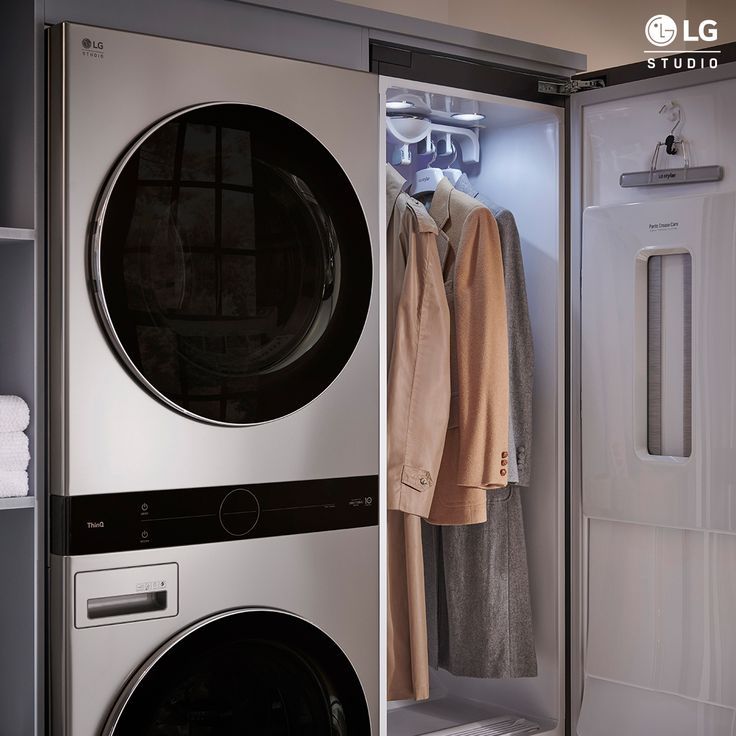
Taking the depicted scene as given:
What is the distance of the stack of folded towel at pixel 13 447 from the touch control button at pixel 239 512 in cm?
35

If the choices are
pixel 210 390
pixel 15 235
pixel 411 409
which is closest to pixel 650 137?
pixel 411 409

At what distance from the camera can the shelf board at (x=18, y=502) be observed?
1.66 meters

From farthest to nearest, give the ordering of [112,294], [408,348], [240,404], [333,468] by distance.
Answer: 1. [408,348]
2. [333,468]
3. [240,404]
4. [112,294]

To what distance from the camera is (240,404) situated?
1.87 metres

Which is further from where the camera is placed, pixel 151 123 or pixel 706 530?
pixel 706 530

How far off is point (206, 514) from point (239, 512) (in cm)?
6

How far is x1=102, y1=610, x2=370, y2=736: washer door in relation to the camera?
179 cm

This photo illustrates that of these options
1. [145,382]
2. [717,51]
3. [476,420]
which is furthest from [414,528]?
[717,51]

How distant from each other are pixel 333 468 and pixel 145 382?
1.40 ft

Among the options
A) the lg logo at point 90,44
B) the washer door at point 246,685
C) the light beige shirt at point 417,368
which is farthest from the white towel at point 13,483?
the light beige shirt at point 417,368

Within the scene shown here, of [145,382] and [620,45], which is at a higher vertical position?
[620,45]

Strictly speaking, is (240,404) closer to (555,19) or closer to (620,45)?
(555,19)

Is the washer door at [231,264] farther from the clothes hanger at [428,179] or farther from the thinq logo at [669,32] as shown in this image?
the thinq logo at [669,32]

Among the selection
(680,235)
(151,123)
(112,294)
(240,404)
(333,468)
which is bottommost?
(333,468)
